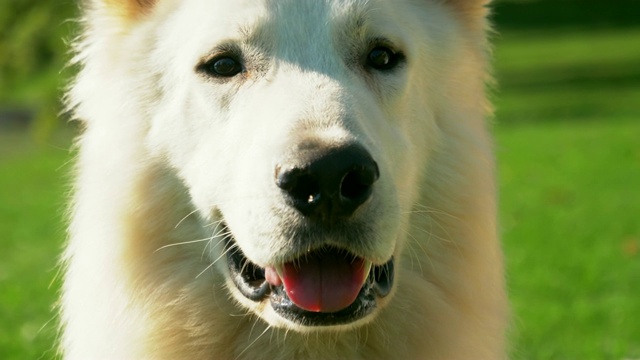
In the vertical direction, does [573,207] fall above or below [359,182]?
below

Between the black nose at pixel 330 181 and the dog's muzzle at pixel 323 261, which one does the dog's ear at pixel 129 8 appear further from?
the black nose at pixel 330 181

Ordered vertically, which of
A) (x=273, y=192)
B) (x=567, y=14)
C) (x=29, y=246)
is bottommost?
(x=567, y=14)

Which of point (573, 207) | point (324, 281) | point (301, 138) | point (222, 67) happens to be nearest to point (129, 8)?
point (222, 67)

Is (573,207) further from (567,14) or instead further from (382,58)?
(567,14)

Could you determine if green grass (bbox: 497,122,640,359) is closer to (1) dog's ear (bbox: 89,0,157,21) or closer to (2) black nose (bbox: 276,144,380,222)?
(2) black nose (bbox: 276,144,380,222)

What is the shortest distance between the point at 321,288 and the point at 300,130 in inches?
23.1

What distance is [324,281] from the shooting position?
140 inches

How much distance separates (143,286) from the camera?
12.9 ft

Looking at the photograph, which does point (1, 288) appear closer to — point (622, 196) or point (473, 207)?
point (473, 207)

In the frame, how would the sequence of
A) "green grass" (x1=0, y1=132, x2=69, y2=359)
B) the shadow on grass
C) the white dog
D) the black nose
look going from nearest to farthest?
the black nose, the white dog, "green grass" (x1=0, y1=132, x2=69, y2=359), the shadow on grass

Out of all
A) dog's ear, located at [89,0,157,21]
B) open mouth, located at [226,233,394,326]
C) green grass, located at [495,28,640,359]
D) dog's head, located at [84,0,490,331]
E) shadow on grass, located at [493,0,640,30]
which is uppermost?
dog's ear, located at [89,0,157,21]

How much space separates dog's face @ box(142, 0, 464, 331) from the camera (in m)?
3.37

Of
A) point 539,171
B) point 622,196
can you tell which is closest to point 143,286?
point 622,196

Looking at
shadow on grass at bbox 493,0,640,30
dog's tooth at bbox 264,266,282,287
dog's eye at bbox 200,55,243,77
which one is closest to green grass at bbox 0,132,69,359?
dog's eye at bbox 200,55,243,77
